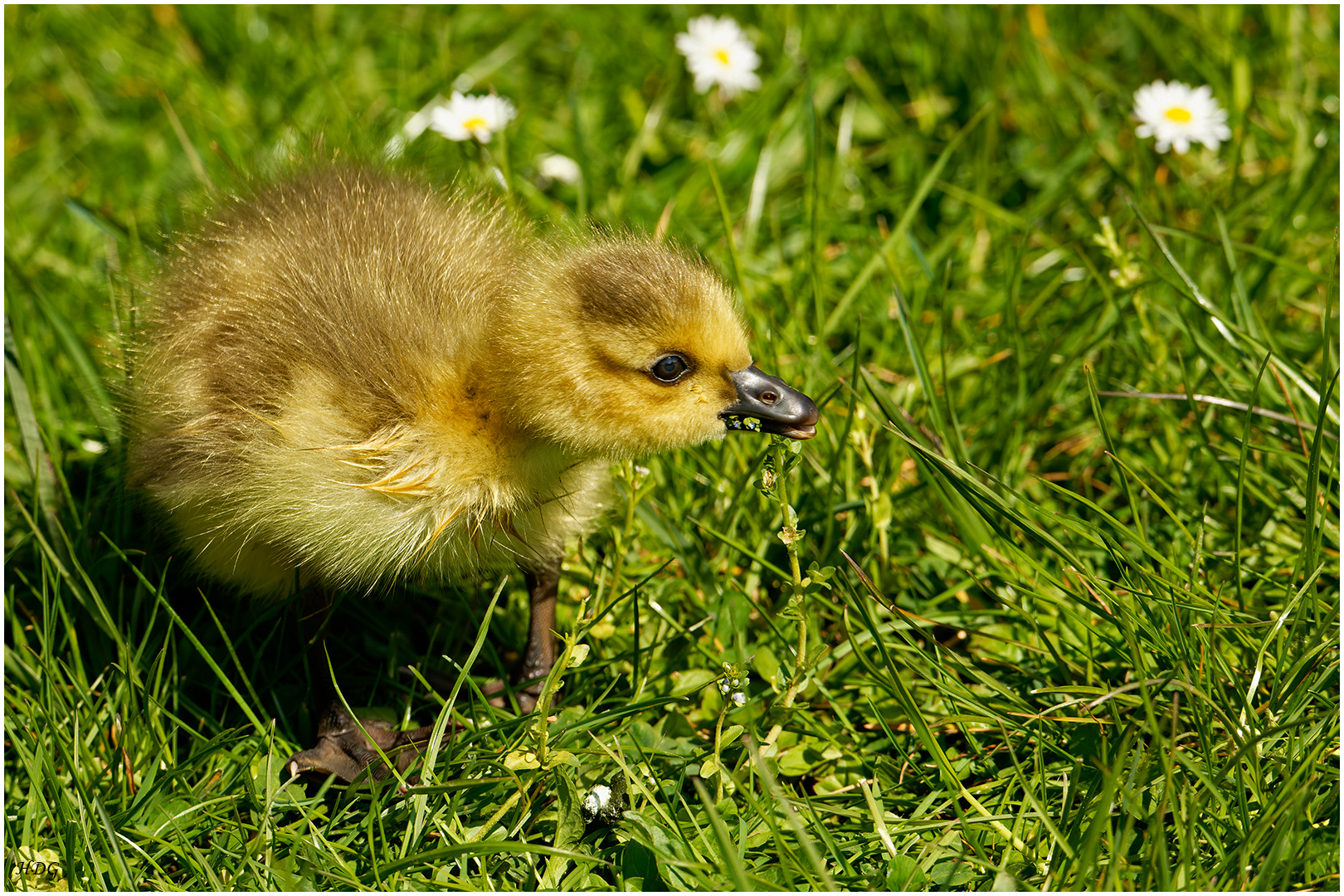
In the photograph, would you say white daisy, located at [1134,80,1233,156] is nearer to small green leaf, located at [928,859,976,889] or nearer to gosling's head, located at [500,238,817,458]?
gosling's head, located at [500,238,817,458]

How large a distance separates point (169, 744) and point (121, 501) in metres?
0.62

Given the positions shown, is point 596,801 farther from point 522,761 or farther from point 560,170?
point 560,170

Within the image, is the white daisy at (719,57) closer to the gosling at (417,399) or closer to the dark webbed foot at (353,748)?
the gosling at (417,399)

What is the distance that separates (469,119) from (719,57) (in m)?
0.92

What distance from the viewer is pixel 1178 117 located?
3.34 metres

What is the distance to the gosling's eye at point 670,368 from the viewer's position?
1.98m

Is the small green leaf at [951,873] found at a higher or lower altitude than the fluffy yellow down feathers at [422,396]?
lower

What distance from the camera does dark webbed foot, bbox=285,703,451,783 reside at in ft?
7.29

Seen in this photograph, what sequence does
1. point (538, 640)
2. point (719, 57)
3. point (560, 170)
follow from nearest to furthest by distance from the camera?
point (538, 640), point (560, 170), point (719, 57)

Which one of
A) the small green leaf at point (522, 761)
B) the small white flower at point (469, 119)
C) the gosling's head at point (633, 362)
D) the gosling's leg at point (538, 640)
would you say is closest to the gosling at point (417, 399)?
the gosling's head at point (633, 362)

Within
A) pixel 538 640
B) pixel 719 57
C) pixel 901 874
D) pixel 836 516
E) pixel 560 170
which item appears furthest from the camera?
pixel 719 57

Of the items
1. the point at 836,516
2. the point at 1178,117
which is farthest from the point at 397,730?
the point at 1178,117

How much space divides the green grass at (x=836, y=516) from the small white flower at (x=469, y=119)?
0.31ft

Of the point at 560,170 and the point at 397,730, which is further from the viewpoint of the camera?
the point at 560,170
